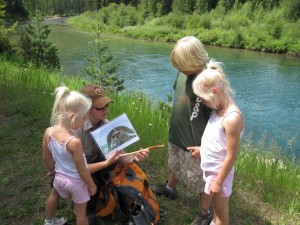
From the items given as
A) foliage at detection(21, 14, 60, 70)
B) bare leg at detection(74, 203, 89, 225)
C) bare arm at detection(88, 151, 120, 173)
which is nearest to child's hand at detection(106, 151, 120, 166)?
bare arm at detection(88, 151, 120, 173)

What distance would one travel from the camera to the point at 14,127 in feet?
15.4

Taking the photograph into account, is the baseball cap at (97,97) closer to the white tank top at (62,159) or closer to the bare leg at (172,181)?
the white tank top at (62,159)

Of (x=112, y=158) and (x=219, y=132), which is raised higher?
(x=219, y=132)

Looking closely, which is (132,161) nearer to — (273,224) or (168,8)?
(273,224)

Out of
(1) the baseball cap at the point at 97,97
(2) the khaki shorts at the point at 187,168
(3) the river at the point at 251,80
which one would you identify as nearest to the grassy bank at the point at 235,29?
(3) the river at the point at 251,80

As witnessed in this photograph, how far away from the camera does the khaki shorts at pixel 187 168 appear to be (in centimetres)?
275

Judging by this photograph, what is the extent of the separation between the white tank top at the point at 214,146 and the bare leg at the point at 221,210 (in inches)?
8.5

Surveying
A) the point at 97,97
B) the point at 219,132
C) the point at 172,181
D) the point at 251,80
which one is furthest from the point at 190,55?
the point at 251,80

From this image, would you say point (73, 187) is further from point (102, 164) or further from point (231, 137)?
point (231, 137)

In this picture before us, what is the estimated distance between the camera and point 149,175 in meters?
3.65

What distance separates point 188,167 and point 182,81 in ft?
2.26

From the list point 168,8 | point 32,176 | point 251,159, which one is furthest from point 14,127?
point 168,8

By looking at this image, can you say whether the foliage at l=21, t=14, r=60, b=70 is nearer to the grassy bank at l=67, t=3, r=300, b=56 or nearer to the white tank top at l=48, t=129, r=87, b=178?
the white tank top at l=48, t=129, r=87, b=178

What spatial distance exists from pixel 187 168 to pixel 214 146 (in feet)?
1.76
